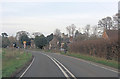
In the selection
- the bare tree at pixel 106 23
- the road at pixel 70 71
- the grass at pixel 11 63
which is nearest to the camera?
the road at pixel 70 71

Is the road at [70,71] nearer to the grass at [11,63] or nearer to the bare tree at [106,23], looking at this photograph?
the grass at [11,63]

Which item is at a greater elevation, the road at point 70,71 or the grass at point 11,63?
the road at point 70,71

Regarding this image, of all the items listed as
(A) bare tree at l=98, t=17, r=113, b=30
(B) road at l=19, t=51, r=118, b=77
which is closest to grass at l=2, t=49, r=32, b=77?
(B) road at l=19, t=51, r=118, b=77

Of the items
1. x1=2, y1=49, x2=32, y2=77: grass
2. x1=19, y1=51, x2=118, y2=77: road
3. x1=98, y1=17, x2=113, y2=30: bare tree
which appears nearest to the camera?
x1=19, y1=51, x2=118, y2=77: road

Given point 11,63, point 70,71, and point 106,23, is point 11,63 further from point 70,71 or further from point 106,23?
point 106,23

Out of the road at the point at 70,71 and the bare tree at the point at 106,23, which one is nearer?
the road at the point at 70,71

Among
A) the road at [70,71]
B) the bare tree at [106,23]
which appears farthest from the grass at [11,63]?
the bare tree at [106,23]

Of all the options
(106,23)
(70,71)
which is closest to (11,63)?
(70,71)

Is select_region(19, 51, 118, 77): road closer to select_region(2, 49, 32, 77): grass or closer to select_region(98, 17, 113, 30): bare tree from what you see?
select_region(2, 49, 32, 77): grass

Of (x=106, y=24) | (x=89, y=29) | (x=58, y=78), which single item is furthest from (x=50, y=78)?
(x=89, y=29)

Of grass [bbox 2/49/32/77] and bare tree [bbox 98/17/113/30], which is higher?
bare tree [bbox 98/17/113/30]

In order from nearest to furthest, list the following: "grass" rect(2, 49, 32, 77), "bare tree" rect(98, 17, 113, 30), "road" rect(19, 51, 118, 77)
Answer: "road" rect(19, 51, 118, 77)
"grass" rect(2, 49, 32, 77)
"bare tree" rect(98, 17, 113, 30)

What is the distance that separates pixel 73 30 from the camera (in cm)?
11106

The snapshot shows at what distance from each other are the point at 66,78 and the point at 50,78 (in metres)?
0.93
